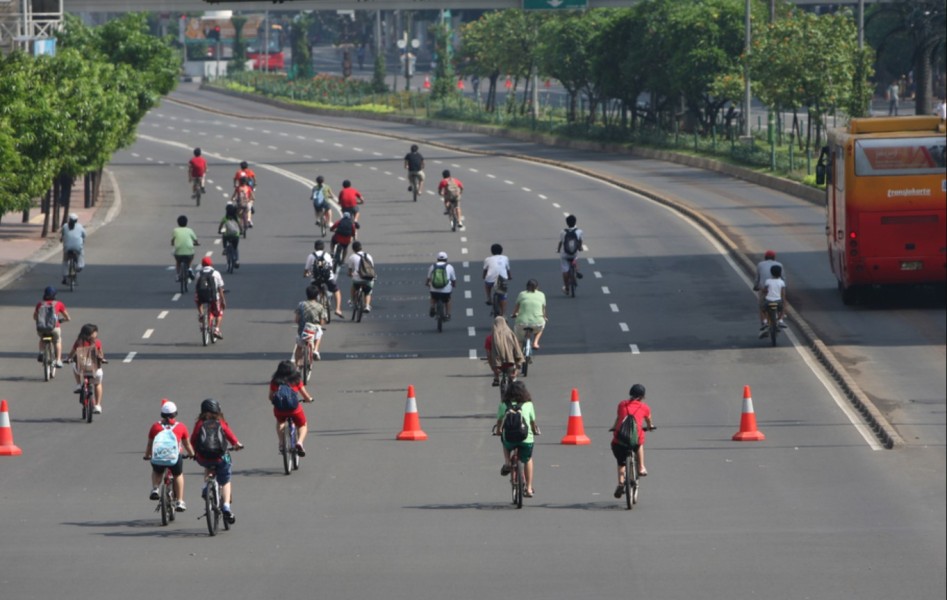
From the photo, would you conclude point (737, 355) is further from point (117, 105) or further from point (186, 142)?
point (186, 142)

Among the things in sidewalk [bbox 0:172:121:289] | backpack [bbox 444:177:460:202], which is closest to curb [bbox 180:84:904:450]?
backpack [bbox 444:177:460:202]

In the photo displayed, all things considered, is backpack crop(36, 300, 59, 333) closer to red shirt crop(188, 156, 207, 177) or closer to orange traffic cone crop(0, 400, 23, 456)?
orange traffic cone crop(0, 400, 23, 456)

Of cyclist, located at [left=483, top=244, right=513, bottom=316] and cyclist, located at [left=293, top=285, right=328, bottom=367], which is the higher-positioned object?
cyclist, located at [left=483, top=244, right=513, bottom=316]

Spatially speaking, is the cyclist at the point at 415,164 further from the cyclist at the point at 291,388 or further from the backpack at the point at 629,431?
the backpack at the point at 629,431

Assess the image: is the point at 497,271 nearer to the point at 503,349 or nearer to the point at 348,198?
the point at 503,349

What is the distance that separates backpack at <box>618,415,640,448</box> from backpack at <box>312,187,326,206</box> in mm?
29173

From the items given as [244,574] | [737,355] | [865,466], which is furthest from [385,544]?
[737,355]

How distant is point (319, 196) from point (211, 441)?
29763 mm

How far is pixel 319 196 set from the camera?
47219 millimetres

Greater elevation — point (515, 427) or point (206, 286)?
point (206, 286)

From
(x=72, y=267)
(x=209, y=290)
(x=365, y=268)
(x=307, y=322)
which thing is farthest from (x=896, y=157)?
(x=72, y=267)

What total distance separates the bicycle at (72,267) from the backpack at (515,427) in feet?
73.2

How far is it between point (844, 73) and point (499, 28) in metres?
37.2

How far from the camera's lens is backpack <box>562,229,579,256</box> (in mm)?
36312
